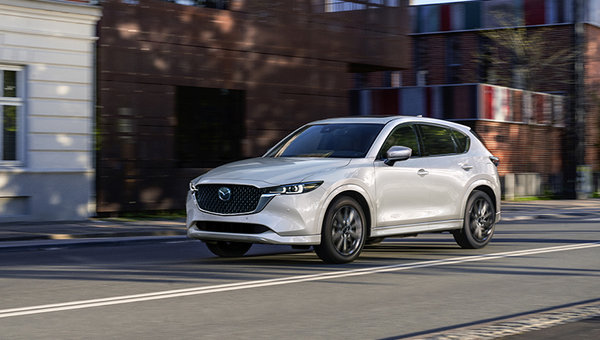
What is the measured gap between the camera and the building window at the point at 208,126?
19.5 m

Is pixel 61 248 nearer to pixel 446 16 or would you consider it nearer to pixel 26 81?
pixel 26 81

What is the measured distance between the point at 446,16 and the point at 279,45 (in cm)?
1893

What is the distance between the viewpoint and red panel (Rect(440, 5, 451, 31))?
38.3 meters

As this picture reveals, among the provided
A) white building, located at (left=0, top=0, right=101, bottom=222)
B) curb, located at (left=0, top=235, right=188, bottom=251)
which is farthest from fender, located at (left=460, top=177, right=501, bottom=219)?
white building, located at (left=0, top=0, right=101, bottom=222)

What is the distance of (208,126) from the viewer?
20.1 meters

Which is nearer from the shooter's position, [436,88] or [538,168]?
[436,88]

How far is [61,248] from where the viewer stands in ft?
40.5

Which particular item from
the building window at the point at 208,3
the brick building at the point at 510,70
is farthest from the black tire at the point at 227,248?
the brick building at the point at 510,70

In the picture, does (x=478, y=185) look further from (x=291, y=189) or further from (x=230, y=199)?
(x=230, y=199)

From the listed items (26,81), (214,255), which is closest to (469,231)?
(214,255)

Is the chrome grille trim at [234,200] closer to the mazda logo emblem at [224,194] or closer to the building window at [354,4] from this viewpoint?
the mazda logo emblem at [224,194]

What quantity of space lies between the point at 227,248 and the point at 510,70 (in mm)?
28362

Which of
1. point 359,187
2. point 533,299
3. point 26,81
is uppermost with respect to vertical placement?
point 26,81

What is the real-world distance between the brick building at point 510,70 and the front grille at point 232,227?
22.1 meters
